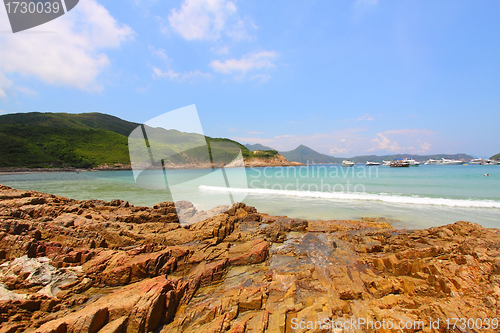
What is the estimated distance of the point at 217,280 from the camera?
443cm

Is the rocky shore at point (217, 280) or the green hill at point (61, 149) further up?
the green hill at point (61, 149)

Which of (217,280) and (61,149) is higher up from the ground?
(61,149)

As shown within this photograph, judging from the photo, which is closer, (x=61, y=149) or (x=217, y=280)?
(x=217, y=280)

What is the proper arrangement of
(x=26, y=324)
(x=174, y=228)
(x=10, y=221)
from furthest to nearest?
(x=174, y=228) → (x=10, y=221) → (x=26, y=324)

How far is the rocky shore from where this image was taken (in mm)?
2982

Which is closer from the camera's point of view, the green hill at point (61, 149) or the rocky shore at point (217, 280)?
the rocky shore at point (217, 280)

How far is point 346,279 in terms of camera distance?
4262 mm

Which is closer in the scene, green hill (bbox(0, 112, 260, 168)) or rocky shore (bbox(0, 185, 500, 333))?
rocky shore (bbox(0, 185, 500, 333))

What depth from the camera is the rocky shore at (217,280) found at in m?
2.98

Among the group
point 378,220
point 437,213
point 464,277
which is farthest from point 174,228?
point 437,213

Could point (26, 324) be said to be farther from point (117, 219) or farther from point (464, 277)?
point (464, 277)

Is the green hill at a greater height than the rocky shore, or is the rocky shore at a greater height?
the green hill

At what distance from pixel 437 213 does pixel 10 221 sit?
18489 mm

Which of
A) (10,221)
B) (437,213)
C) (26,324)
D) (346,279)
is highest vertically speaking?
(10,221)
